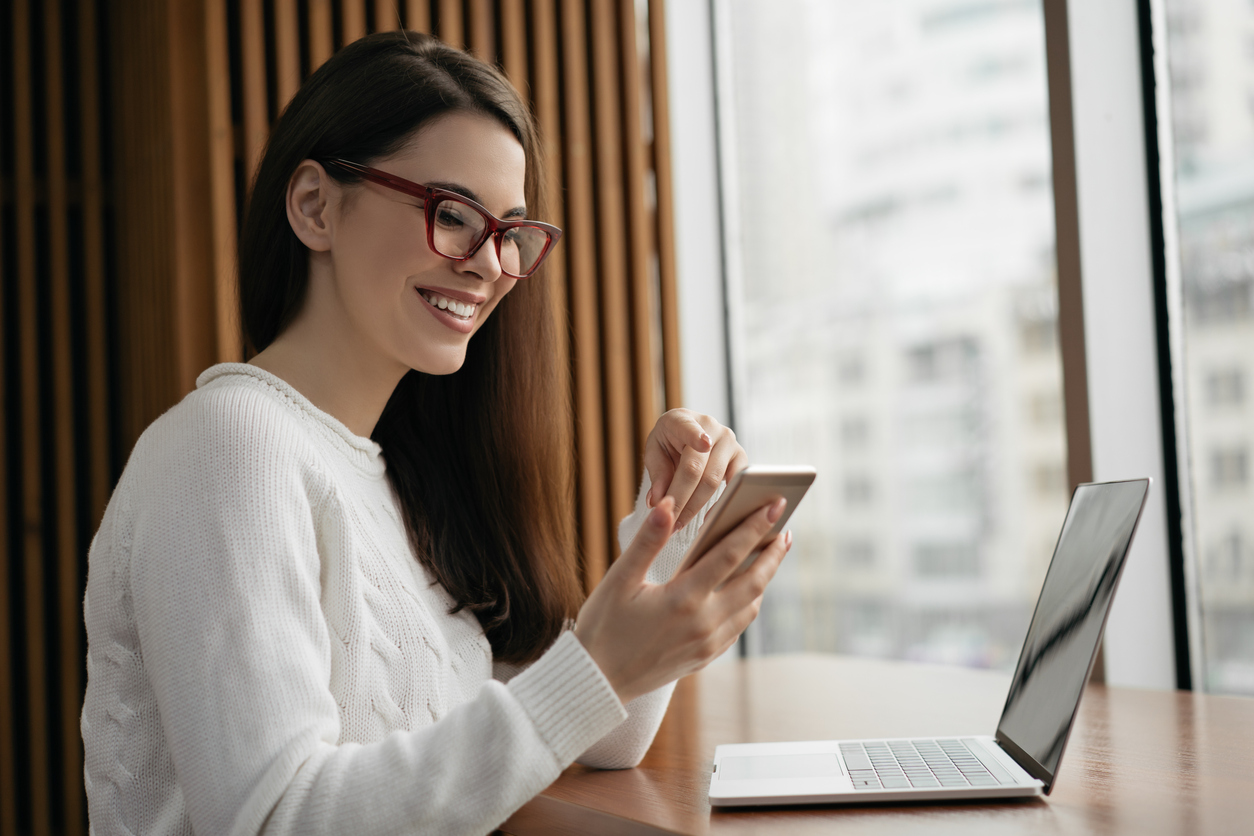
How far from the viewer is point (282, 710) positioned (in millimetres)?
833

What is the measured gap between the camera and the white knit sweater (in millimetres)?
826

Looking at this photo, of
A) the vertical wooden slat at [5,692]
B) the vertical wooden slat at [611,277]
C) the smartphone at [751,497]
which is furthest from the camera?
the vertical wooden slat at [5,692]

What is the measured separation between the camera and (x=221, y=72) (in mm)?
2014

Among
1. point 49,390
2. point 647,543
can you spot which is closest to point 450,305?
point 647,543

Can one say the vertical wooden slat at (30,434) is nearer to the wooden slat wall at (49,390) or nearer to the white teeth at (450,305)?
the wooden slat wall at (49,390)

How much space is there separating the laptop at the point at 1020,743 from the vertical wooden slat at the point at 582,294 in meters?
1.30

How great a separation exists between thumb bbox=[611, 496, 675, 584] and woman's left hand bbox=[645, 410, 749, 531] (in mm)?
344

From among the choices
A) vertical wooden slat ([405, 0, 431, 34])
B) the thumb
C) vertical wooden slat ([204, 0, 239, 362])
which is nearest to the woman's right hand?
the thumb

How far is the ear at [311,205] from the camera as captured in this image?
1197mm

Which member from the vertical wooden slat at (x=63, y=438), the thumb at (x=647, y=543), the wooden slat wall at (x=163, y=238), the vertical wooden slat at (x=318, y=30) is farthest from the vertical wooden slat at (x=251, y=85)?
the thumb at (x=647, y=543)

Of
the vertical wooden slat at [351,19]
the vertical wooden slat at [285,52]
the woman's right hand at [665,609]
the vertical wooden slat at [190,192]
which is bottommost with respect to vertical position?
the woman's right hand at [665,609]

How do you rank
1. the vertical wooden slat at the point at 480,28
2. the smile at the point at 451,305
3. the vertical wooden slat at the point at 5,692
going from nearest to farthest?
1. the smile at the point at 451,305
2. the vertical wooden slat at the point at 480,28
3. the vertical wooden slat at the point at 5,692

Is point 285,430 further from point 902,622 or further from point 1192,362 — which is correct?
point 902,622

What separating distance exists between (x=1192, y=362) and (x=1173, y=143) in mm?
384
